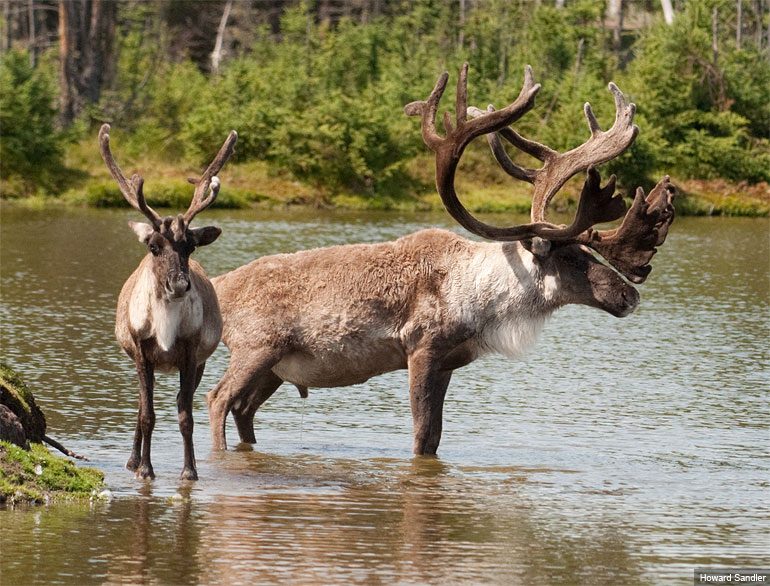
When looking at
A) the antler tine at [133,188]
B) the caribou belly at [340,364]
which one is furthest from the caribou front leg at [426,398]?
the antler tine at [133,188]

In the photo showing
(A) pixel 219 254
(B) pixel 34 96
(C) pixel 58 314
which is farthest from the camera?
(B) pixel 34 96

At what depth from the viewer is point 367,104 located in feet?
175

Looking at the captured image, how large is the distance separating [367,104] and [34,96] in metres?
12.2

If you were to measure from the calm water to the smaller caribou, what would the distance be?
0.48 m

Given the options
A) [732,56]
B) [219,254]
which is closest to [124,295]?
[219,254]

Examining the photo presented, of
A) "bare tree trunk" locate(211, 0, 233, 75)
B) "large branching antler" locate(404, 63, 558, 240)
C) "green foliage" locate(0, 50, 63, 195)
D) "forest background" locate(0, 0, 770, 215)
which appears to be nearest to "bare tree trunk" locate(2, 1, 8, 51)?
"forest background" locate(0, 0, 770, 215)

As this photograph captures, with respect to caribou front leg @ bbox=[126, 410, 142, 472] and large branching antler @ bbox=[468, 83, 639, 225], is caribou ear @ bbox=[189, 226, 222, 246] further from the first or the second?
large branching antler @ bbox=[468, 83, 639, 225]

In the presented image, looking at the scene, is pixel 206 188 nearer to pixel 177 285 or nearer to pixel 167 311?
pixel 167 311

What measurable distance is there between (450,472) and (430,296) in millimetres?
1513

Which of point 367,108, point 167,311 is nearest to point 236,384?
point 167,311

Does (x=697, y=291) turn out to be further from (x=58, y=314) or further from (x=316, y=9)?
(x=316, y=9)

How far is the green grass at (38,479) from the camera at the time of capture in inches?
364

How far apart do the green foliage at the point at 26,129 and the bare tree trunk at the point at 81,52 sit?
2612 mm

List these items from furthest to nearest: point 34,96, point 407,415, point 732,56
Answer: point 732,56 → point 34,96 → point 407,415
